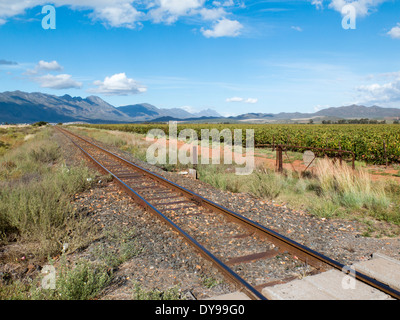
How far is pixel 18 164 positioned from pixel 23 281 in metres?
10.7

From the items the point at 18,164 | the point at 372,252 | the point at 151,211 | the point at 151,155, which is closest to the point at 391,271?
the point at 372,252

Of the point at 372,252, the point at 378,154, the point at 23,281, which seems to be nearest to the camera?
the point at 23,281

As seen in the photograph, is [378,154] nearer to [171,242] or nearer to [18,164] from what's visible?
[171,242]

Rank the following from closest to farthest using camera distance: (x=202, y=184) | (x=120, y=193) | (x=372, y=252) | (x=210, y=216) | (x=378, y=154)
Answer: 1. (x=372, y=252)
2. (x=210, y=216)
3. (x=120, y=193)
4. (x=202, y=184)
5. (x=378, y=154)

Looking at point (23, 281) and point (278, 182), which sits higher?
point (278, 182)

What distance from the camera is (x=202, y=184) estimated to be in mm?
10602

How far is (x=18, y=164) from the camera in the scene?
13.2 meters

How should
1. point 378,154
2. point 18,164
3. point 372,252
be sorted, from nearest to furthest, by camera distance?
point 372,252, point 18,164, point 378,154

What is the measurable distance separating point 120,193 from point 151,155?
948cm

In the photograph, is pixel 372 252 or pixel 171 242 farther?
pixel 171 242
